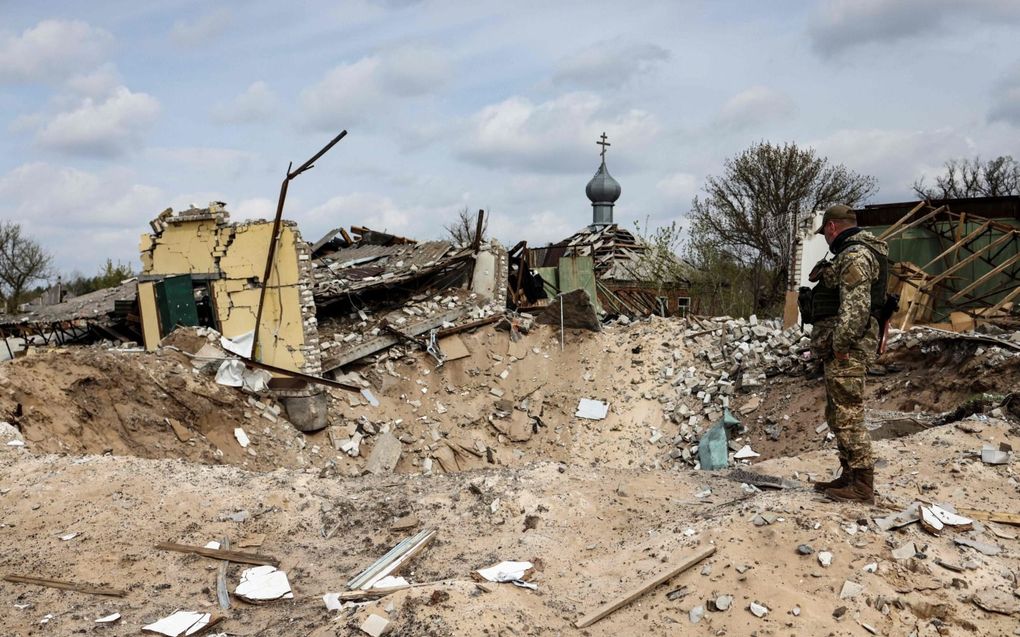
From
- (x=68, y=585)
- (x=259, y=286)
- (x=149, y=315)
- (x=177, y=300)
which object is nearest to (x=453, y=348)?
(x=259, y=286)

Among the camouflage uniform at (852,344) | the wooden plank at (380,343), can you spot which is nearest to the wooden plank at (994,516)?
the camouflage uniform at (852,344)

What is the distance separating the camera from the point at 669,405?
12.2 metres

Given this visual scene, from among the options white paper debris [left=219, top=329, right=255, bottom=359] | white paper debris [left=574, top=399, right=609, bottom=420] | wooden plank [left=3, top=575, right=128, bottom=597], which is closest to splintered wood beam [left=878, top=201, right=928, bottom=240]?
white paper debris [left=574, top=399, right=609, bottom=420]

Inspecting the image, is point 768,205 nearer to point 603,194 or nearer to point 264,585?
point 603,194

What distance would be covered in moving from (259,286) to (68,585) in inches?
316

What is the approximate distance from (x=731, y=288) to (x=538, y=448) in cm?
1129

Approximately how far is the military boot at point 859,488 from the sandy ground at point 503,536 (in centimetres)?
12

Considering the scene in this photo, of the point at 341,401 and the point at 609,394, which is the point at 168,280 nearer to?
the point at 341,401

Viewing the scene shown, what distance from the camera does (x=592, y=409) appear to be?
1252 cm

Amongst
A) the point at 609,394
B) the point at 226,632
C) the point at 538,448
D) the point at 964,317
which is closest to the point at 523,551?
the point at 226,632

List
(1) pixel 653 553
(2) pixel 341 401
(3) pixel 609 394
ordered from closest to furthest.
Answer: (1) pixel 653 553 < (2) pixel 341 401 < (3) pixel 609 394

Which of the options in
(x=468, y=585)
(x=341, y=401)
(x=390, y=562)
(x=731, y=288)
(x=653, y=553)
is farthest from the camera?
(x=731, y=288)

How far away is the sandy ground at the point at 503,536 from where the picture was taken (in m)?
3.68

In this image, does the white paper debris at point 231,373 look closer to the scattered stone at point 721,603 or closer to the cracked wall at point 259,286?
the cracked wall at point 259,286
